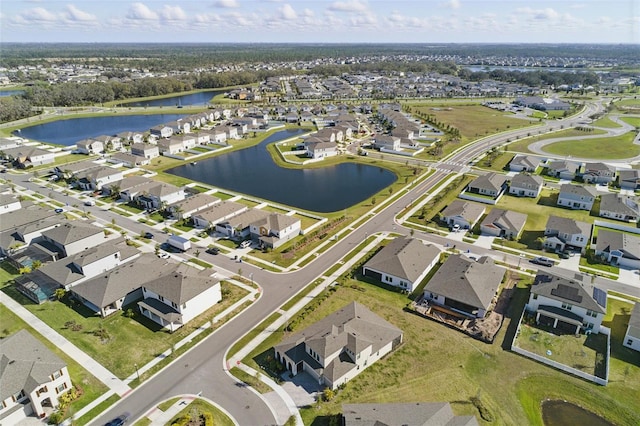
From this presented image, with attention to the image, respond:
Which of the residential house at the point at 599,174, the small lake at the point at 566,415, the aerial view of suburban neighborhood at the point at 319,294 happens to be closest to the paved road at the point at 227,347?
the aerial view of suburban neighborhood at the point at 319,294

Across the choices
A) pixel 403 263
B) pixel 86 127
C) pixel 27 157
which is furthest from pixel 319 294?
pixel 86 127

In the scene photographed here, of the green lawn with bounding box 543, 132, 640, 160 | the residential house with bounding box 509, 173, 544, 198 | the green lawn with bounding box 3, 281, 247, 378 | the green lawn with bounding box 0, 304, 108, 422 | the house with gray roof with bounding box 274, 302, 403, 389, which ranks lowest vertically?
the green lawn with bounding box 0, 304, 108, 422

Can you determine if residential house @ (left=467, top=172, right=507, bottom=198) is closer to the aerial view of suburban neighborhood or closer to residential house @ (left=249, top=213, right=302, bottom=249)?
the aerial view of suburban neighborhood

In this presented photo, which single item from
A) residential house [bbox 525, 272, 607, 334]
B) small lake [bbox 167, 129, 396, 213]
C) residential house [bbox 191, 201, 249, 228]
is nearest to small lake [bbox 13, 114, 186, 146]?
small lake [bbox 167, 129, 396, 213]

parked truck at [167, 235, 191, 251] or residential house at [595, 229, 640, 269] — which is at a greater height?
residential house at [595, 229, 640, 269]

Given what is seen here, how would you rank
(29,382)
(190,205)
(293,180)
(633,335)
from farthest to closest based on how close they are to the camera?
(293,180)
(190,205)
(633,335)
(29,382)

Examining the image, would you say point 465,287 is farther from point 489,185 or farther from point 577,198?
point 577,198

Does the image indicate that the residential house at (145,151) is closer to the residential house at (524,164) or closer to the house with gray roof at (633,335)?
the residential house at (524,164)
